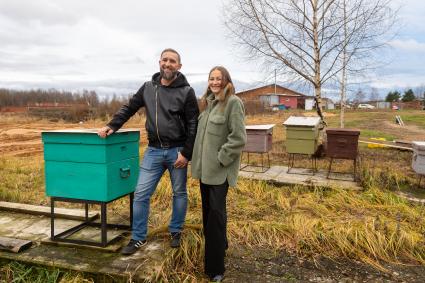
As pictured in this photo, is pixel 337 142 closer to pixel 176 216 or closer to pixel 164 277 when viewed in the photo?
pixel 176 216

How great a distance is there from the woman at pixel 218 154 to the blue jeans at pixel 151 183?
398mm

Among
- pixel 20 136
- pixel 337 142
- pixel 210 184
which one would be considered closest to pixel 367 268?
pixel 210 184

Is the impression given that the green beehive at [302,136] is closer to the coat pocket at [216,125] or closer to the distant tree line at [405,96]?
the coat pocket at [216,125]

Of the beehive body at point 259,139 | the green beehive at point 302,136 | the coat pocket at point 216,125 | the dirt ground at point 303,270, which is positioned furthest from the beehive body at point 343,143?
the coat pocket at point 216,125

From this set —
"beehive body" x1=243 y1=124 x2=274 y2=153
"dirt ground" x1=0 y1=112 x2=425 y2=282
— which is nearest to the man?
"dirt ground" x1=0 y1=112 x2=425 y2=282

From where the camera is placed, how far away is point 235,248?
417 cm

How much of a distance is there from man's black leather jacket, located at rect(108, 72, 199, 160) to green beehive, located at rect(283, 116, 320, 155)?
403 centimetres

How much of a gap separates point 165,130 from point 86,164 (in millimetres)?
858

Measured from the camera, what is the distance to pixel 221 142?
3.35 metres

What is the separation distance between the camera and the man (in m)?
3.63

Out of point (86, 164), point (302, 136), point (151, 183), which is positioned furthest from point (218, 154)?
point (302, 136)

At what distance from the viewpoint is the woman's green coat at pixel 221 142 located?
3.20m

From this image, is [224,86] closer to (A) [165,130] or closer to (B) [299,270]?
(A) [165,130]

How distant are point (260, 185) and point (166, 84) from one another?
3.37 meters
